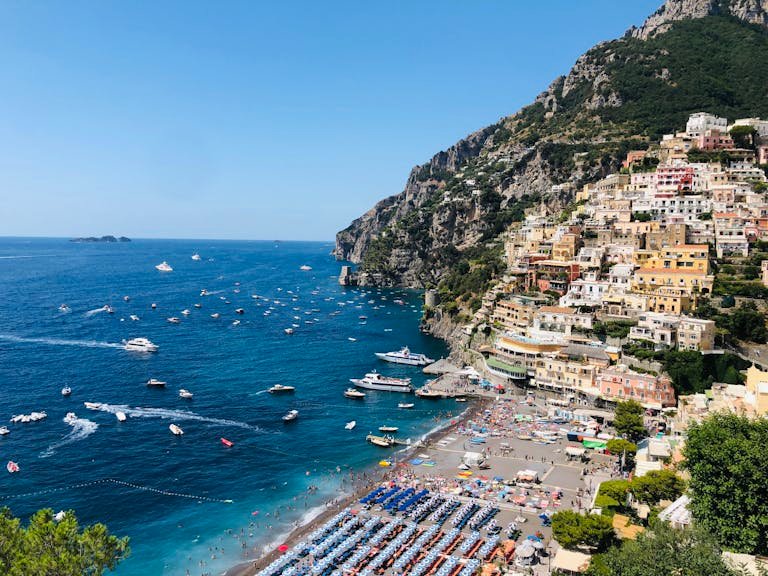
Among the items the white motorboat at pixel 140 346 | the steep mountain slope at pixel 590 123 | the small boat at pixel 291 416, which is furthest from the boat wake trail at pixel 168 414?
the steep mountain slope at pixel 590 123

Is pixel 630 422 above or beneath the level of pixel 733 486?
beneath

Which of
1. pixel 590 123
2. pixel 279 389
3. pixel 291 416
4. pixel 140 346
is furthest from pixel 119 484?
pixel 590 123

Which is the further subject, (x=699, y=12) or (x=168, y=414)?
(x=699, y=12)

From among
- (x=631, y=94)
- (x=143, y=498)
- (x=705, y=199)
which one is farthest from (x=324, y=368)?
(x=631, y=94)

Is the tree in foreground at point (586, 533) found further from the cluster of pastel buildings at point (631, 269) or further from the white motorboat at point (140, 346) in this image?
the white motorboat at point (140, 346)

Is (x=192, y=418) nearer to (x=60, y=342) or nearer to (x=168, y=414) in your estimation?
(x=168, y=414)

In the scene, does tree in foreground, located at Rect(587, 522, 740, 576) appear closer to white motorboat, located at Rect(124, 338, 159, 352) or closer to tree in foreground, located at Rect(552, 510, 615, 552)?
tree in foreground, located at Rect(552, 510, 615, 552)

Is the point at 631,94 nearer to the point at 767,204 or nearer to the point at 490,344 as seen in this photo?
the point at 767,204
